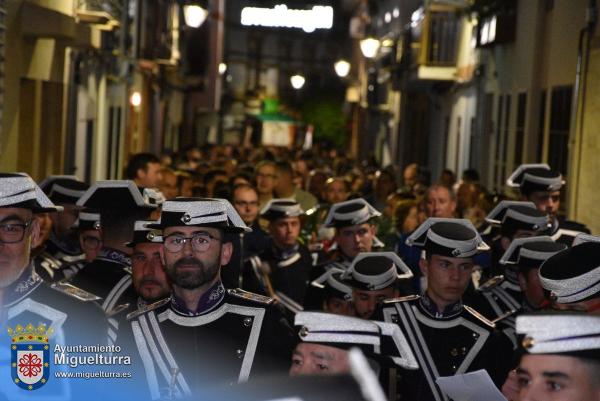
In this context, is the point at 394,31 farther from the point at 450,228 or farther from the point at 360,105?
the point at 450,228

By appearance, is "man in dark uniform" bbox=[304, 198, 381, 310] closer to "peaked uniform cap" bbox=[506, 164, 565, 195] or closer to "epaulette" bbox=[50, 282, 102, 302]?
"peaked uniform cap" bbox=[506, 164, 565, 195]

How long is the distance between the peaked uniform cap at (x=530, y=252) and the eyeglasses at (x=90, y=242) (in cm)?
267

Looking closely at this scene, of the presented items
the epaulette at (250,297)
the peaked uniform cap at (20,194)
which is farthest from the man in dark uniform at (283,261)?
the peaked uniform cap at (20,194)

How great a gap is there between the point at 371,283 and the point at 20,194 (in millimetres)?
2834

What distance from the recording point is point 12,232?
6.23 metres

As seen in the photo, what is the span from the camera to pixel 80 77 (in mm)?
20641

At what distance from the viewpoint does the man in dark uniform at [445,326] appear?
7355 millimetres

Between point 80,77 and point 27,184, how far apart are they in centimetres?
1441

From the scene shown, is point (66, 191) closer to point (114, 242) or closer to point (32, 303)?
point (114, 242)

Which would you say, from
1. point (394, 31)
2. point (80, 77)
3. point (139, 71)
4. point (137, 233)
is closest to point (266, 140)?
point (394, 31)

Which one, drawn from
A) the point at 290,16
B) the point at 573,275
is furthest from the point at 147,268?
the point at 290,16

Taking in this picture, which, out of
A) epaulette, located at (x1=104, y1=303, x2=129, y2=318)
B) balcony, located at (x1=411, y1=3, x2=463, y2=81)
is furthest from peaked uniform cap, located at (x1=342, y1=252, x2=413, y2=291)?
balcony, located at (x1=411, y1=3, x2=463, y2=81)

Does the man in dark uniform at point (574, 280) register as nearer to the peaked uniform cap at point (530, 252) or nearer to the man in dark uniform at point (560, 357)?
the man in dark uniform at point (560, 357)

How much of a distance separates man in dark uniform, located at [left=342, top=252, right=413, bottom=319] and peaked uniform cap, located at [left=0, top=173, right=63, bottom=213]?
2631 mm
